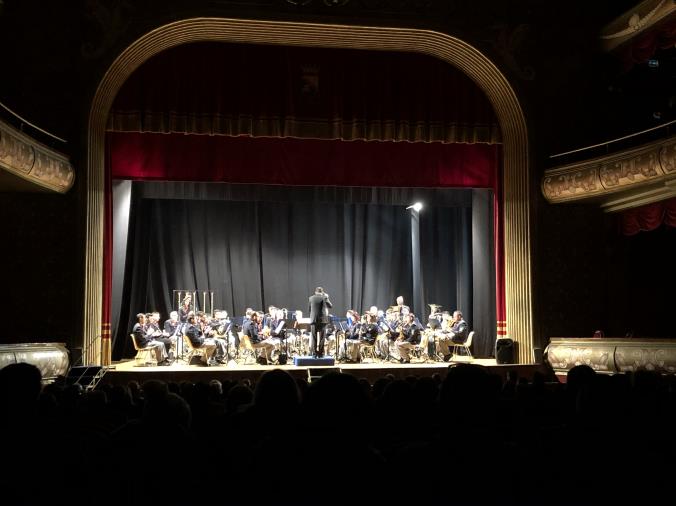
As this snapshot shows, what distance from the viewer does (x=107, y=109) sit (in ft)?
45.1

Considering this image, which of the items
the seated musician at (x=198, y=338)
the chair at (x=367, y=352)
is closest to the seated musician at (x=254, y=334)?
the seated musician at (x=198, y=338)

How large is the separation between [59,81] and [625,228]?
443 inches

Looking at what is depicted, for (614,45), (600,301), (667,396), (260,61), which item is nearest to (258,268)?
(260,61)

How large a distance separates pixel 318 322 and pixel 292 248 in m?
6.09

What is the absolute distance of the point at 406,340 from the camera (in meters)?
14.3

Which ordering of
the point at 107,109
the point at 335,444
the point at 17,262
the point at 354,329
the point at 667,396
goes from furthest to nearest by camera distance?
the point at 354,329 < the point at 107,109 < the point at 17,262 < the point at 667,396 < the point at 335,444

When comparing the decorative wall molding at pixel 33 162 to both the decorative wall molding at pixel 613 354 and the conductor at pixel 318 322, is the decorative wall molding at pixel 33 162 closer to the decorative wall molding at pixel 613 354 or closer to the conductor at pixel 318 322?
the conductor at pixel 318 322

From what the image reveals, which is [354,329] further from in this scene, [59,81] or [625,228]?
[59,81]

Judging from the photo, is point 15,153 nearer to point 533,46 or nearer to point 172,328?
point 172,328

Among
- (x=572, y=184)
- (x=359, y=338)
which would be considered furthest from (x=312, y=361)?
(x=572, y=184)

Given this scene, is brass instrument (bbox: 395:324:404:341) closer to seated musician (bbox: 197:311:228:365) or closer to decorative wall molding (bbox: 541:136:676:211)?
seated musician (bbox: 197:311:228:365)

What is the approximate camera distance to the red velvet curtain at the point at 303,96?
1402 cm

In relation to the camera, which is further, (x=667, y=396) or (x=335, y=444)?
(x=667, y=396)

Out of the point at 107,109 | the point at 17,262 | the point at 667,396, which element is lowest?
the point at 667,396
